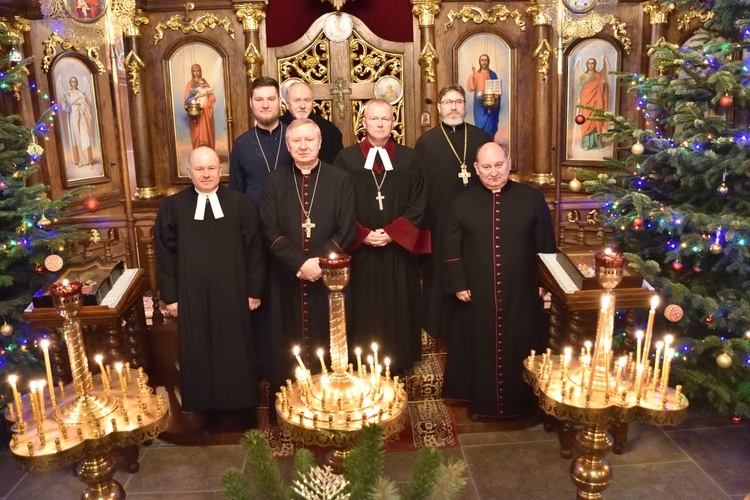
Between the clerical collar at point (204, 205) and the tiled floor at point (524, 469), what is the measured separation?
62.4 inches

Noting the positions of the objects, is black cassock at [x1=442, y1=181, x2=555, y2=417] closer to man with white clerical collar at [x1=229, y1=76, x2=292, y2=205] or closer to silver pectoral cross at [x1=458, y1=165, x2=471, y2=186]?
silver pectoral cross at [x1=458, y1=165, x2=471, y2=186]

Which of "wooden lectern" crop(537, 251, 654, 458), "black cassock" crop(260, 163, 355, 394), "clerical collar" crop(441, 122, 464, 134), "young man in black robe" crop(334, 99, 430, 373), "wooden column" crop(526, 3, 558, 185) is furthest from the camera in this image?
"wooden column" crop(526, 3, 558, 185)

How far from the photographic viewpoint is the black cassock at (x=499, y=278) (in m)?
4.53

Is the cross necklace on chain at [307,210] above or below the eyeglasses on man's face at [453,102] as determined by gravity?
below

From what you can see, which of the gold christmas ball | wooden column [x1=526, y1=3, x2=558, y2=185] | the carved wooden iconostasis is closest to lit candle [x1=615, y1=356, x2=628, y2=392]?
the gold christmas ball

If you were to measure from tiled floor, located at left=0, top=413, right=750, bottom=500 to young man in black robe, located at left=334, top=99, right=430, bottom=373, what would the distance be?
940 mm

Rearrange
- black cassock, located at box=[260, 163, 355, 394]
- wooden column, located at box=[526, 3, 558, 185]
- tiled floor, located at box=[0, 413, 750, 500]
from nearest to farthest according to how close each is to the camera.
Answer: tiled floor, located at box=[0, 413, 750, 500], black cassock, located at box=[260, 163, 355, 394], wooden column, located at box=[526, 3, 558, 185]

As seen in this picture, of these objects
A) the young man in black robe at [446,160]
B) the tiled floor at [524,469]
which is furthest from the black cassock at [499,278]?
the young man in black robe at [446,160]

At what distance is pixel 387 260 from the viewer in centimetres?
492

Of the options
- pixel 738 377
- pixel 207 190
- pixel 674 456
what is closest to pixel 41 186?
pixel 207 190

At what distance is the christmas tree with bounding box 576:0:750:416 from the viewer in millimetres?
4516

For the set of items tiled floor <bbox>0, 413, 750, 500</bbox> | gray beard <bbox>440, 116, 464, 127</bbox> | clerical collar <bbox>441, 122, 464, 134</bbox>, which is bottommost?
tiled floor <bbox>0, 413, 750, 500</bbox>

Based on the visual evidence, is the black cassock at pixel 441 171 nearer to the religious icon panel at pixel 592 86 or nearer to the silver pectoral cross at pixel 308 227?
the silver pectoral cross at pixel 308 227

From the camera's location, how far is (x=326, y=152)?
18.9 feet
